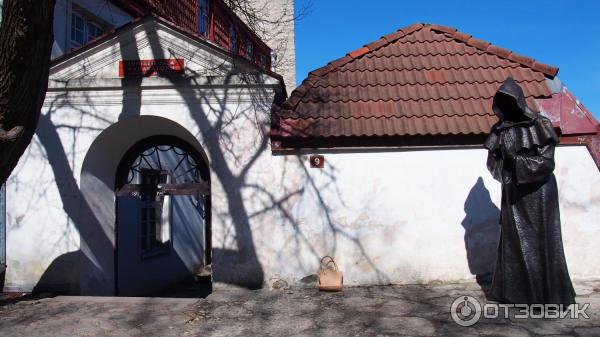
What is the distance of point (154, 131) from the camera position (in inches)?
304

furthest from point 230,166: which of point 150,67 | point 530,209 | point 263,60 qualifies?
point 263,60

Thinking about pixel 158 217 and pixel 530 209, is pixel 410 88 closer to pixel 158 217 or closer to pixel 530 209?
pixel 530 209

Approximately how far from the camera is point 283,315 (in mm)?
5273

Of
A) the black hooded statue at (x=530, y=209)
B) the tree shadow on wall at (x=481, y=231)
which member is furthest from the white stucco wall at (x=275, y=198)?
the black hooded statue at (x=530, y=209)

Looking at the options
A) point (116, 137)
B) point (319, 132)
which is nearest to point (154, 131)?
point (116, 137)

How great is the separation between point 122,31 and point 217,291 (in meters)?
3.94

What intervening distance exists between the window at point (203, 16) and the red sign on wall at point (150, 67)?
9.24 metres

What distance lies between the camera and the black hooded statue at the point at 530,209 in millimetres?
4863

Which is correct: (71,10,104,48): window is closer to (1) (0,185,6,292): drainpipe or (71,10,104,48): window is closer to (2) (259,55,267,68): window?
(1) (0,185,6,292): drainpipe

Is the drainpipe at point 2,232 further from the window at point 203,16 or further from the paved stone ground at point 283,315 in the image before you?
the window at point 203,16

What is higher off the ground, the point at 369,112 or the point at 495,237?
the point at 369,112

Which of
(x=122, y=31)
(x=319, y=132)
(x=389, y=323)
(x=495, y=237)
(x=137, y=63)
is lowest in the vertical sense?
(x=389, y=323)

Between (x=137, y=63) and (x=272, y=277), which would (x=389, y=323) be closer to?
(x=272, y=277)

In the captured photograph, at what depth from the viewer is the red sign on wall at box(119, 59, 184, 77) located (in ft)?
22.7
